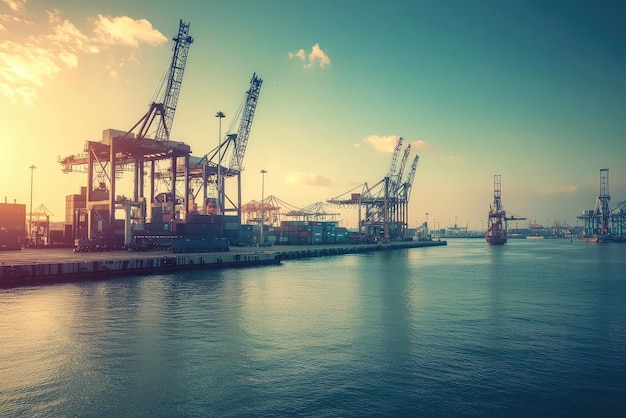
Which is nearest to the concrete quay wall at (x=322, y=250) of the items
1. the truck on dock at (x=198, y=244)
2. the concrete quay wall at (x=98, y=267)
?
the truck on dock at (x=198, y=244)

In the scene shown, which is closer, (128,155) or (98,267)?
(98,267)

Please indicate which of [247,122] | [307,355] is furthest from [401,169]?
[307,355]

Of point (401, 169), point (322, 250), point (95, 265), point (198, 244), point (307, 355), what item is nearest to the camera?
point (307, 355)

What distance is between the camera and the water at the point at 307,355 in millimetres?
15094

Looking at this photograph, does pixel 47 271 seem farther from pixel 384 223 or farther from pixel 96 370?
pixel 384 223

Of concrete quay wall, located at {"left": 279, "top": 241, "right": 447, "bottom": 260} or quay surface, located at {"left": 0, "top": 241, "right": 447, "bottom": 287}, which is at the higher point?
quay surface, located at {"left": 0, "top": 241, "right": 447, "bottom": 287}

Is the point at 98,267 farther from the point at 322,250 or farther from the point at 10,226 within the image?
the point at 322,250

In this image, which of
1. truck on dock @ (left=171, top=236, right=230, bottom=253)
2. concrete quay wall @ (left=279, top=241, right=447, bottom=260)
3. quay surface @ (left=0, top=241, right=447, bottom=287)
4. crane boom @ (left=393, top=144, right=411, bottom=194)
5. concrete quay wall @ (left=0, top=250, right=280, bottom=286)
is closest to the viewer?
concrete quay wall @ (left=0, top=250, right=280, bottom=286)

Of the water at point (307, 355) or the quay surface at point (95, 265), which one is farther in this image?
the quay surface at point (95, 265)

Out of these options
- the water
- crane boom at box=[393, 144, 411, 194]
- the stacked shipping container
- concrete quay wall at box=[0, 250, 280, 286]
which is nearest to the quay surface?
concrete quay wall at box=[0, 250, 280, 286]

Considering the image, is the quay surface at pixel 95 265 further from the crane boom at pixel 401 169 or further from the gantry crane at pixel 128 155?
the crane boom at pixel 401 169

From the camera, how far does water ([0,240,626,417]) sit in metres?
15.1

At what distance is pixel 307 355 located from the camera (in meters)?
20.5

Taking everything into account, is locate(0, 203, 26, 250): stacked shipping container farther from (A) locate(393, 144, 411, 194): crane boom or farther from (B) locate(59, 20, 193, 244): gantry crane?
(A) locate(393, 144, 411, 194): crane boom
